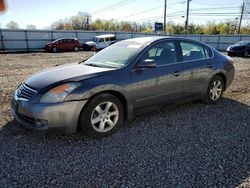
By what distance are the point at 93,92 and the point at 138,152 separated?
105cm

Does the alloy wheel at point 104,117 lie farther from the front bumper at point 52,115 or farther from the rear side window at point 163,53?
the rear side window at point 163,53

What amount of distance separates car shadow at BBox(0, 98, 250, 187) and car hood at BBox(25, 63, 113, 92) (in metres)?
0.76

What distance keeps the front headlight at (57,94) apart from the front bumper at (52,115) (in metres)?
0.07

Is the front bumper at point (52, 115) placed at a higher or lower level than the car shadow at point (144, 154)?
higher

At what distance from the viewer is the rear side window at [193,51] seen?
4711mm

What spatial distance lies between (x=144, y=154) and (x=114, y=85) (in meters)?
1.11

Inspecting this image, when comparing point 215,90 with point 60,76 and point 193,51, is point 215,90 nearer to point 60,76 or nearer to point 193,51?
point 193,51

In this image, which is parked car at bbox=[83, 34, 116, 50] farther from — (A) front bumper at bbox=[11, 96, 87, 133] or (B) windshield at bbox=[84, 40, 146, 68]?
(A) front bumper at bbox=[11, 96, 87, 133]

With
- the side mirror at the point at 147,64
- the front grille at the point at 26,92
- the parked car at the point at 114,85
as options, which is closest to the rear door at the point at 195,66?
the parked car at the point at 114,85

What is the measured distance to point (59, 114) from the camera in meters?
3.31

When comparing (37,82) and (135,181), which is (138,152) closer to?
(135,181)

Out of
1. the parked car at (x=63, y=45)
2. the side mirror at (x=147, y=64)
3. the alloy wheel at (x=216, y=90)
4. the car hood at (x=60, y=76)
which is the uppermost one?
the side mirror at (x=147, y=64)

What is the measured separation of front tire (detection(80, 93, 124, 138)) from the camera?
11.5ft

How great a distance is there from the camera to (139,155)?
10.5ft
